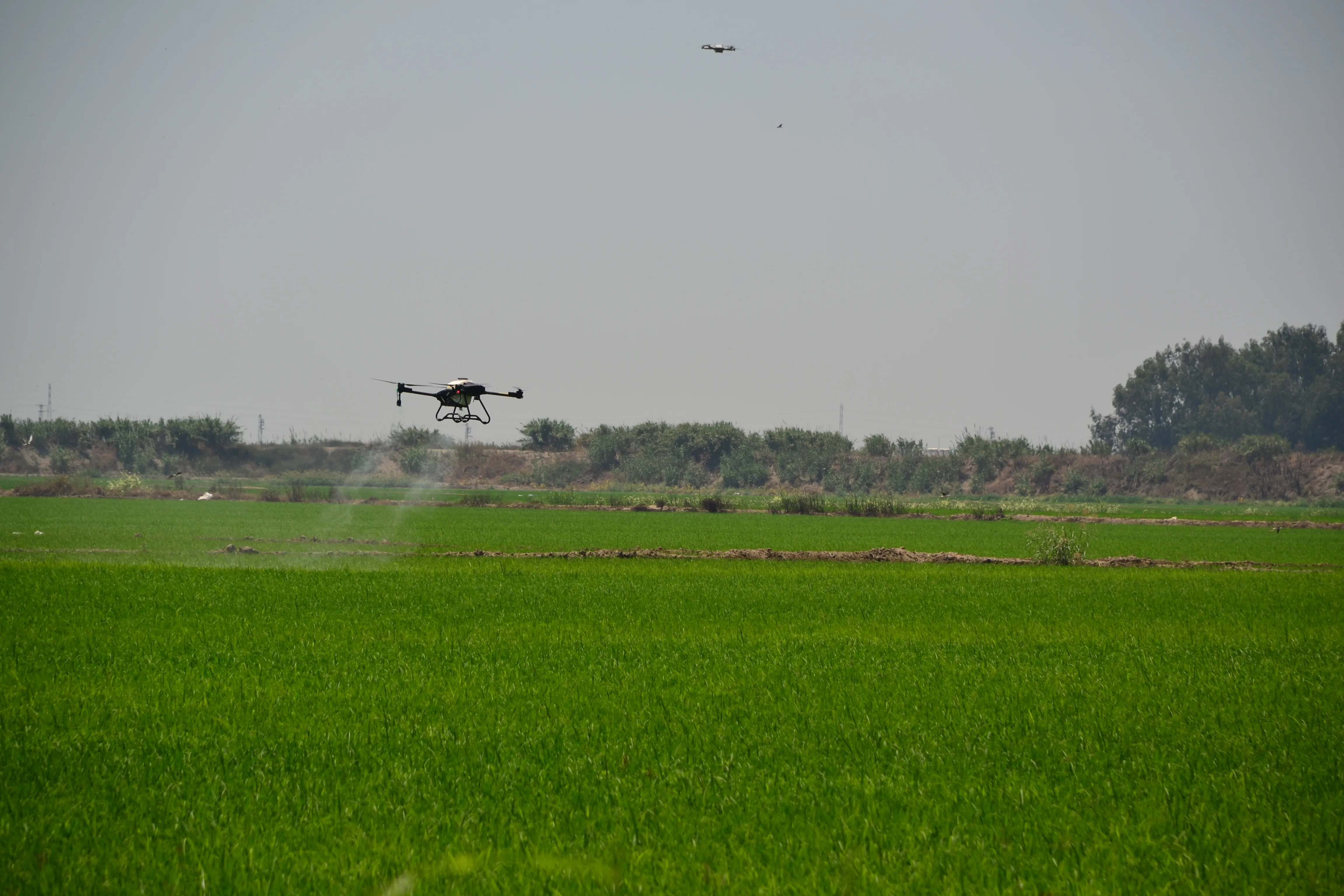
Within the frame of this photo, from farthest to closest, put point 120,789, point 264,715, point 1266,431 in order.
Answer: point 1266,431, point 264,715, point 120,789

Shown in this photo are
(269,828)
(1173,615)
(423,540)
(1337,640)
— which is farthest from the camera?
(423,540)

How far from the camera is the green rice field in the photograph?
753cm

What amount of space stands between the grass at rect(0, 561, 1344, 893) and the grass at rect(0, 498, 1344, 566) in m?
17.7

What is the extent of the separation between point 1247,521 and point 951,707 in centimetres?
6016

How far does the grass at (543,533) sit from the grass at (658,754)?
697 inches

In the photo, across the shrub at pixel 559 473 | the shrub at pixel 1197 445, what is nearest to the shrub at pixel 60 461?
the shrub at pixel 559 473

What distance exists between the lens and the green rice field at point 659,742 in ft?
24.7

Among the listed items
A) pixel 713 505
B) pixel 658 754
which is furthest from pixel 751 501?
pixel 658 754

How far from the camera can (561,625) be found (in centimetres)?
1855

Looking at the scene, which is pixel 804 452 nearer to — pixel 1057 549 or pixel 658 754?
pixel 1057 549

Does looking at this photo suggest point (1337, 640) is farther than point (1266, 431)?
No

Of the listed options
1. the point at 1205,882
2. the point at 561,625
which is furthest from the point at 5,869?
the point at 561,625

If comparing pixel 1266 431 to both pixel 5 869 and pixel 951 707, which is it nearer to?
pixel 951 707

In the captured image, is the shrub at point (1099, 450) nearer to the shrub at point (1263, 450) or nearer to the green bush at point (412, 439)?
the shrub at point (1263, 450)
